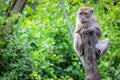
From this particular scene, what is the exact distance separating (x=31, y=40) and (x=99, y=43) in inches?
65.9

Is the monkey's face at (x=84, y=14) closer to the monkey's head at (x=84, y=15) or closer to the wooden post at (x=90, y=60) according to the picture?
the monkey's head at (x=84, y=15)

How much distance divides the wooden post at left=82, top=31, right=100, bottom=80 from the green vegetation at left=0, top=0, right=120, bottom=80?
202 centimetres

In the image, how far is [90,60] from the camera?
19.7 feet

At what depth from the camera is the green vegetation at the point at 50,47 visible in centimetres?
861

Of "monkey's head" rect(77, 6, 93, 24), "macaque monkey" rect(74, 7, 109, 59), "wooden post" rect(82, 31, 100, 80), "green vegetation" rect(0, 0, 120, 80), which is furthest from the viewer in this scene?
"green vegetation" rect(0, 0, 120, 80)

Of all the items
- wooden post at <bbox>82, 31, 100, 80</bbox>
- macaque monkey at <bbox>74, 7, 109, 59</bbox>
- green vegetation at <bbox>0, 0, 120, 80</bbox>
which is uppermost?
wooden post at <bbox>82, 31, 100, 80</bbox>

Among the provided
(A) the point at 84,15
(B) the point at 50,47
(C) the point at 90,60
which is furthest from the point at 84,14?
(C) the point at 90,60

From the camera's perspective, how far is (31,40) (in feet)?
29.0

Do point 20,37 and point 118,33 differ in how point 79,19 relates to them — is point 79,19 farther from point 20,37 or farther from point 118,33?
point 118,33

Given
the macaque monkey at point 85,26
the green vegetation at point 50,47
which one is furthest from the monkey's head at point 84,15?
the green vegetation at point 50,47

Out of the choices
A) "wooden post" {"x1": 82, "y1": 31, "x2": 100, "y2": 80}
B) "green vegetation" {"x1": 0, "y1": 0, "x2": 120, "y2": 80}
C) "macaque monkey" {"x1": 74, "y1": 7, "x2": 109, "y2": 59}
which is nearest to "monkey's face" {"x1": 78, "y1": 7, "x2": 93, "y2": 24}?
"macaque monkey" {"x1": 74, "y1": 7, "x2": 109, "y2": 59}

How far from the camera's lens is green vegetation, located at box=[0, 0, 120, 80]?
8609mm

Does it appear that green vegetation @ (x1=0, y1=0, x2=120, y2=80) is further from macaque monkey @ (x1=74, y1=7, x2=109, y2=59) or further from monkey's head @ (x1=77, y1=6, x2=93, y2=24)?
monkey's head @ (x1=77, y1=6, x2=93, y2=24)

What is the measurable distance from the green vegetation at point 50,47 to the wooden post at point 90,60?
202cm
